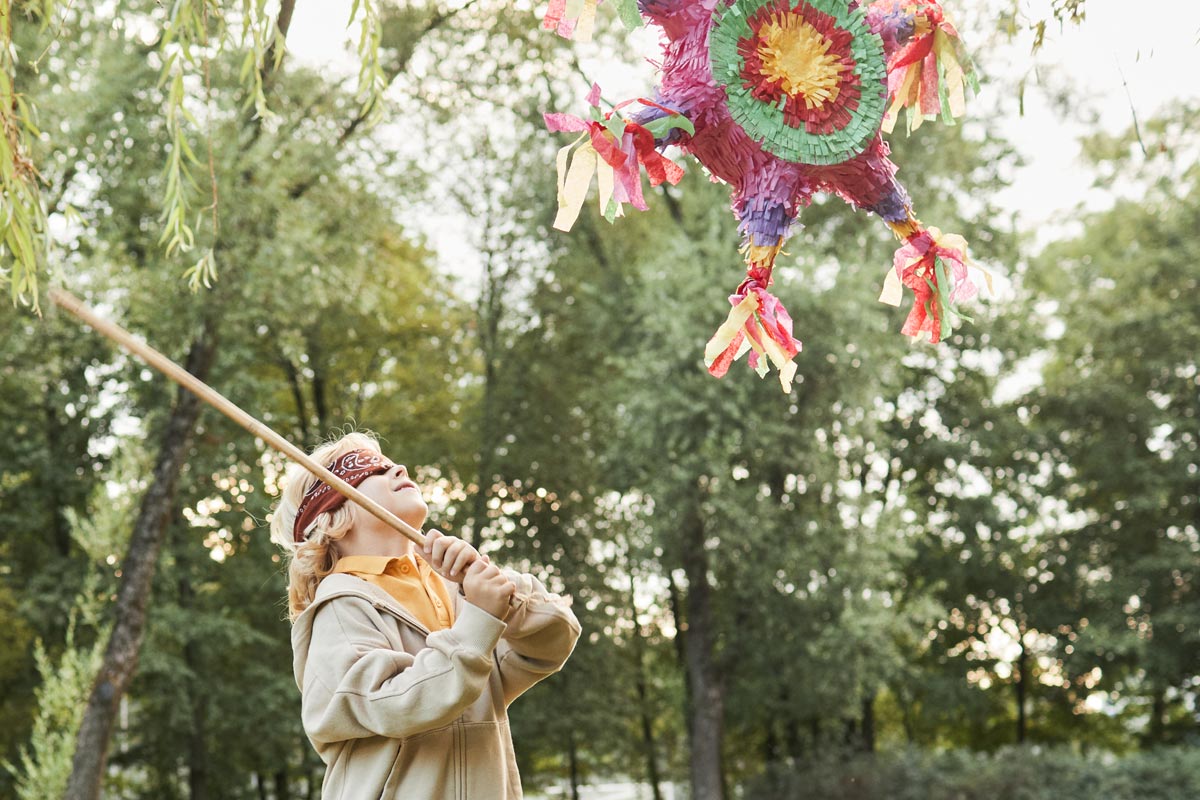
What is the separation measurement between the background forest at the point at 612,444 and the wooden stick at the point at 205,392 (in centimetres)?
632

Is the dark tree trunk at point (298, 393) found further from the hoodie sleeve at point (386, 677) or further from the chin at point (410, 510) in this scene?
the hoodie sleeve at point (386, 677)

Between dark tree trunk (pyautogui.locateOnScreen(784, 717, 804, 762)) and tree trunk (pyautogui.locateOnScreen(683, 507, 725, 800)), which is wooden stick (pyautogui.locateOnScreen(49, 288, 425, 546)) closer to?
tree trunk (pyautogui.locateOnScreen(683, 507, 725, 800))

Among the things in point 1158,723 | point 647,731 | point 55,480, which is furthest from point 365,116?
point 1158,723

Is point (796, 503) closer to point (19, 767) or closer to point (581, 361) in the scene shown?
point (581, 361)

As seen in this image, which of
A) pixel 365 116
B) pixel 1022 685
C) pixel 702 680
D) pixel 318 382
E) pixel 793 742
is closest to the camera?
pixel 365 116

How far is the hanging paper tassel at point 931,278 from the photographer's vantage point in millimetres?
2031

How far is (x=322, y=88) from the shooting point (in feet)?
34.2

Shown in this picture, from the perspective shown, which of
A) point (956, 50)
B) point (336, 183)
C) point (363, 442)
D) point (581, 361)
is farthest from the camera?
point (581, 361)

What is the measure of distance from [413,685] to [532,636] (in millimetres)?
276

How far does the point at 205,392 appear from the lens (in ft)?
5.14

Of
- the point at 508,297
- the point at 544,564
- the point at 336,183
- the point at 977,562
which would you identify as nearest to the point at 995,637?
the point at 977,562

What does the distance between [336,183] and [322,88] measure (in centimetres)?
128

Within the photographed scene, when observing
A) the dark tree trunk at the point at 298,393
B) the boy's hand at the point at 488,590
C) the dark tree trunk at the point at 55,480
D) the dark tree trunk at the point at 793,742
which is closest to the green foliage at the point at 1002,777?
the dark tree trunk at the point at 793,742

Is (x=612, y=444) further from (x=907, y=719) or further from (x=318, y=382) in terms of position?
(x=907, y=719)
